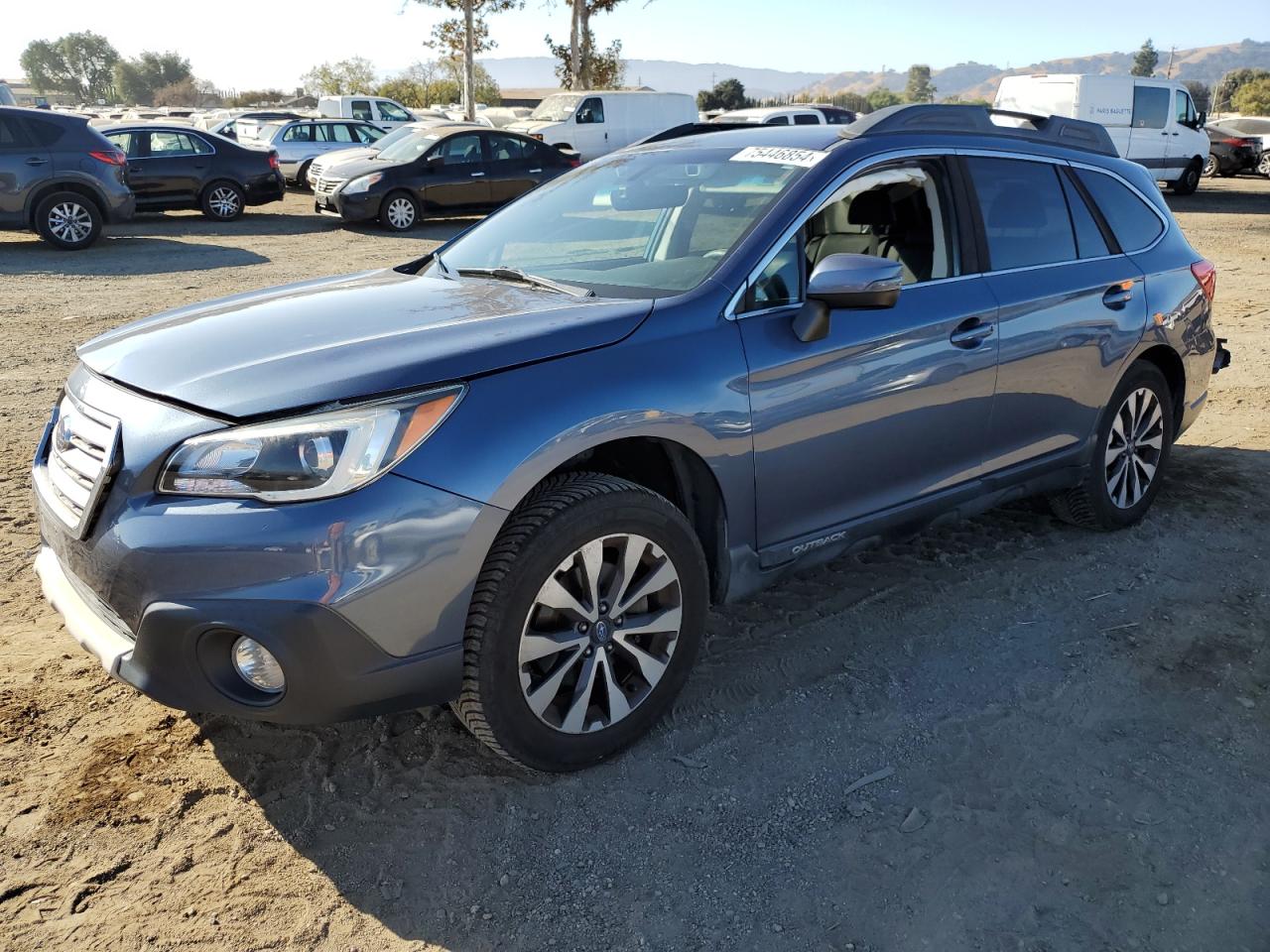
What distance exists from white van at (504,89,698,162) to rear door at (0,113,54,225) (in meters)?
11.3

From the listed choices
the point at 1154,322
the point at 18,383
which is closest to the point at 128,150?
the point at 18,383

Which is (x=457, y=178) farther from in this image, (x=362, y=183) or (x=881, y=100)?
(x=881, y=100)

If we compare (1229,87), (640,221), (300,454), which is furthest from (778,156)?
(1229,87)

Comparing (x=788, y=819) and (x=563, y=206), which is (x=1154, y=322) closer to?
(x=563, y=206)

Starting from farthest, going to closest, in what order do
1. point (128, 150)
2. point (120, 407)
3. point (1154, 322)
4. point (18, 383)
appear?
point (128, 150) < point (18, 383) < point (1154, 322) < point (120, 407)

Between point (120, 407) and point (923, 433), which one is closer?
point (120, 407)

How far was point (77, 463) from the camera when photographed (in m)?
2.83

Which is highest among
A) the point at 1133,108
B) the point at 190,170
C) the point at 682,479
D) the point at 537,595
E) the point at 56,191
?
the point at 1133,108

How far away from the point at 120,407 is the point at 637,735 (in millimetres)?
1683

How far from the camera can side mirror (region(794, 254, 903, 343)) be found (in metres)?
3.24

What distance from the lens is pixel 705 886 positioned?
8.54 ft

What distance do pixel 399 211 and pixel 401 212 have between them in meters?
0.04

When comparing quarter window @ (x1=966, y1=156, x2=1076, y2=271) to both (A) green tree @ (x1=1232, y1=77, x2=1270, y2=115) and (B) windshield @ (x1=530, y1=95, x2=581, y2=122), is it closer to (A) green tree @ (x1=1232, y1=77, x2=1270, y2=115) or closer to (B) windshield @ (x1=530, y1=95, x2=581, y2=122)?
(B) windshield @ (x1=530, y1=95, x2=581, y2=122)

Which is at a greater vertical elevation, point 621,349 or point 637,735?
point 621,349
